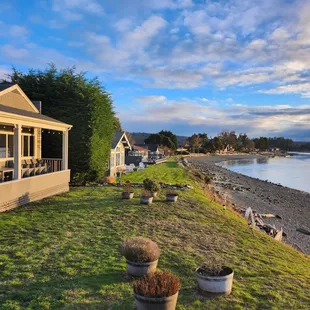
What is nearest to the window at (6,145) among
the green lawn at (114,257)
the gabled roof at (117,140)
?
the green lawn at (114,257)

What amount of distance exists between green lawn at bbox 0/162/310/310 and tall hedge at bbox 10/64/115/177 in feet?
18.1

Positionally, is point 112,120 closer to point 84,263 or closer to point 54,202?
point 54,202

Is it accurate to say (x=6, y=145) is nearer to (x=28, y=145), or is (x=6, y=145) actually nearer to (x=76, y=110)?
(x=28, y=145)

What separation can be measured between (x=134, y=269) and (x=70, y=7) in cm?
1026

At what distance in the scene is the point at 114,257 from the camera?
642 centimetres

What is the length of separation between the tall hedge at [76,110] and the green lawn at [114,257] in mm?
5515

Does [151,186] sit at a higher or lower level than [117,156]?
lower

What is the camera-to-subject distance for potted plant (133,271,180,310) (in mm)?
4035

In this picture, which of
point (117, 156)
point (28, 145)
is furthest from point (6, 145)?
point (117, 156)

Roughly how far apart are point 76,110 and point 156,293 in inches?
569

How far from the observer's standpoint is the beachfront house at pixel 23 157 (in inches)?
418

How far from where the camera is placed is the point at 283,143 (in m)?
187

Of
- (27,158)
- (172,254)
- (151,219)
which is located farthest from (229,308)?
(27,158)

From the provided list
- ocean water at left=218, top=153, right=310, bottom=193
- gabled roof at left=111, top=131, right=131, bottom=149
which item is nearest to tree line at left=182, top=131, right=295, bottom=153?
ocean water at left=218, top=153, right=310, bottom=193
